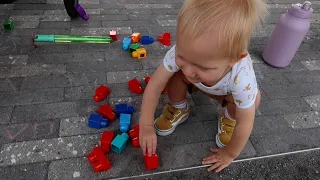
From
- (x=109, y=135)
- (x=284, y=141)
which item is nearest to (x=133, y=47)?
(x=109, y=135)

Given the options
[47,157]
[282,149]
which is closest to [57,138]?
[47,157]

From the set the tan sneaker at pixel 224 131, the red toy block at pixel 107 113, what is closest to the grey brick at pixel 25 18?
the red toy block at pixel 107 113

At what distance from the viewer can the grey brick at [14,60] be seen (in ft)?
5.95

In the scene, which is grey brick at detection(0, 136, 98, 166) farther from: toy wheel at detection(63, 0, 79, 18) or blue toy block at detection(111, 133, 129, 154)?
toy wheel at detection(63, 0, 79, 18)

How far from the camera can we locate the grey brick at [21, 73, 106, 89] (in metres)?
1.66

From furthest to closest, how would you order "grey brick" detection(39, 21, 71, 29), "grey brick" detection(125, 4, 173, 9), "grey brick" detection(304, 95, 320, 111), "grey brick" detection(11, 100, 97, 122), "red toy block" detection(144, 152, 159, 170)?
"grey brick" detection(125, 4, 173, 9)
"grey brick" detection(39, 21, 71, 29)
"grey brick" detection(304, 95, 320, 111)
"grey brick" detection(11, 100, 97, 122)
"red toy block" detection(144, 152, 159, 170)

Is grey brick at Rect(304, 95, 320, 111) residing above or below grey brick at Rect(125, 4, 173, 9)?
below

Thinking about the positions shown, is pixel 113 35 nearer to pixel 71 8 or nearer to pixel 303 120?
pixel 71 8

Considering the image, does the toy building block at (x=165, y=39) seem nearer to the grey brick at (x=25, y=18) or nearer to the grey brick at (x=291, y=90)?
the grey brick at (x=291, y=90)

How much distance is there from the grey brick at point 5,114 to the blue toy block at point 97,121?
0.43m

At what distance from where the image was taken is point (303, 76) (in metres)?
1.96

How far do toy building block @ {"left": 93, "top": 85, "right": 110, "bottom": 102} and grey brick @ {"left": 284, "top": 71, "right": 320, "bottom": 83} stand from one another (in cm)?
125

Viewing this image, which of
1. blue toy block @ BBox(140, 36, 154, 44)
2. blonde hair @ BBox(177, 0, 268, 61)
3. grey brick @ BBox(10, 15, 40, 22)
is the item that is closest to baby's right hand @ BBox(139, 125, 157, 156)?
blonde hair @ BBox(177, 0, 268, 61)

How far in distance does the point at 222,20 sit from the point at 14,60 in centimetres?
153
